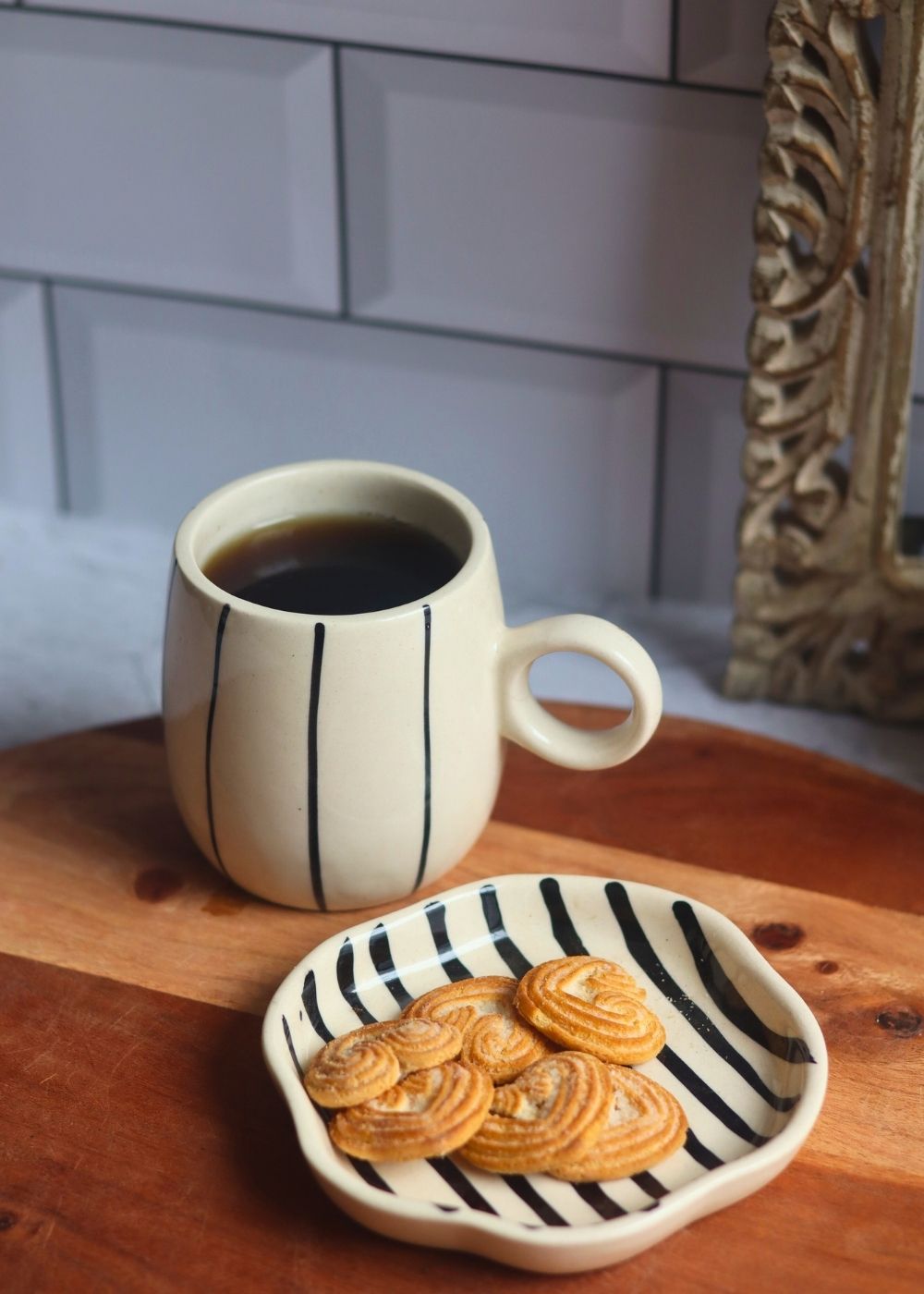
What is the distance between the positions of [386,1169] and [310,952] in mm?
89

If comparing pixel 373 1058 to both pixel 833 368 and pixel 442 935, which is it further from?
pixel 833 368

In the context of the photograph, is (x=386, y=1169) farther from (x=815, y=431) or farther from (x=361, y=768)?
(x=815, y=431)

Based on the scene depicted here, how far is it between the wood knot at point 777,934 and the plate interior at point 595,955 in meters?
0.03

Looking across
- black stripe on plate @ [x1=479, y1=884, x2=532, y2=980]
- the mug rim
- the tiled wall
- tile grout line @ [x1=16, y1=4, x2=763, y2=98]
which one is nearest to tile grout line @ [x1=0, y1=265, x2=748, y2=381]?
the tiled wall

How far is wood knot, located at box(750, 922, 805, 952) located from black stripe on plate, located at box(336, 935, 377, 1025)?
15cm

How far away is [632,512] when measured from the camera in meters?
0.85

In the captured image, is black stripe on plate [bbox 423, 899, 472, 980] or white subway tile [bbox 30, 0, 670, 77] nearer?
black stripe on plate [bbox 423, 899, 472, 980]

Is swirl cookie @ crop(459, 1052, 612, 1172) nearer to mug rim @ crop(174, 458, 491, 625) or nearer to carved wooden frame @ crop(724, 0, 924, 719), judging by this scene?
mug rim @ crop(174, 458, 491, 625)

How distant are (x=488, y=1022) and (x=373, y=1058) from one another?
48mm

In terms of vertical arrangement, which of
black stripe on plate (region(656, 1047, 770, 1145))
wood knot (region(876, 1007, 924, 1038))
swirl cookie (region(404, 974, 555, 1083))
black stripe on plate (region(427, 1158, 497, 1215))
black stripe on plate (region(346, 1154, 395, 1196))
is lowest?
wood knot (region(876, 1007, 924, 1038))

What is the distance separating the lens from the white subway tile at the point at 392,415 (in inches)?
32.5

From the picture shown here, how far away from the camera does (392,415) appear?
859mm

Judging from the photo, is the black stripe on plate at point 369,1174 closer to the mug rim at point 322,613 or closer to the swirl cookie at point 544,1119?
the swirl cookie at point 544,1119

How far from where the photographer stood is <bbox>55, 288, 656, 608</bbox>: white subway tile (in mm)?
825
